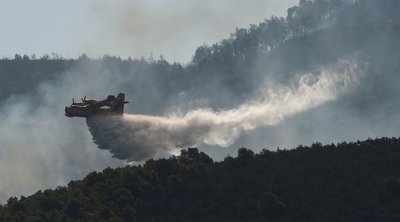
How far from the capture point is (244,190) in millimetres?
92062

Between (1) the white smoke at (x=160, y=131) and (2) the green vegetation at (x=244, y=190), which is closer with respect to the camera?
(2) the green vegetation at (x=244, y=190)

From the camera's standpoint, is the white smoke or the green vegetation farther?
the white smoke

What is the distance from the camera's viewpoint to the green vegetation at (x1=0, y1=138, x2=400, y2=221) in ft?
279

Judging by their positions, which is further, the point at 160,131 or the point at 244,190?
the point at 160,131

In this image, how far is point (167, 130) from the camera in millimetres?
121938

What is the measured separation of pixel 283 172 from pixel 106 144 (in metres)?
25.4

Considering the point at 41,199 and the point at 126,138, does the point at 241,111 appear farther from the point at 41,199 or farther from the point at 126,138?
the point at 41,199

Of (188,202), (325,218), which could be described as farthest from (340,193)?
(188,202)

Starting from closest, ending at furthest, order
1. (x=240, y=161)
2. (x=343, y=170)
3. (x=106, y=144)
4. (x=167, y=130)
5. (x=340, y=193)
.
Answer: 1. (x=340, y=193)
2. (x=343, y=170)
3. (x=240, y=161)
4. (x=106, y=144)
5. (x=167, y=130)

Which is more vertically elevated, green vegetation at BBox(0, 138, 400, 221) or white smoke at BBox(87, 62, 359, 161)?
white smoke at BBox(87, 62, 359, 161)

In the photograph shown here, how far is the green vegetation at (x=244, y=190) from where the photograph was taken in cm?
8500

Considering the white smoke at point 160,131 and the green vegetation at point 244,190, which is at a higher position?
the white smoke at point 160,131

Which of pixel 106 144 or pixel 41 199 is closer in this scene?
pixel 41 199

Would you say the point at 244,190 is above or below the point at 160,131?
below
